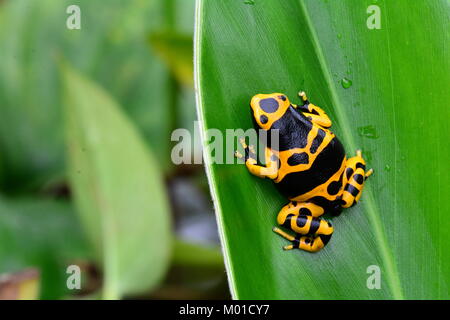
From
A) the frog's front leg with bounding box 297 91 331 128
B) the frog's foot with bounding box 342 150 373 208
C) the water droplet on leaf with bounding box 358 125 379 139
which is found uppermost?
the frog's front leg with bounding box 297 91 331 128

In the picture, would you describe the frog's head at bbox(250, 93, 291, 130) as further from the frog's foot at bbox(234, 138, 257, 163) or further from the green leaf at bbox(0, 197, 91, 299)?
the green leaf at bbox(0, 197, 91, 299)

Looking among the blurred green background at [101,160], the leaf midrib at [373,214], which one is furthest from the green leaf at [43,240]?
the leaf midrib at [373,214]

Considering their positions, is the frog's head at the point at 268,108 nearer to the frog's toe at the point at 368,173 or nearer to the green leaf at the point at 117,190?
the frog's toe at the point at 368,173

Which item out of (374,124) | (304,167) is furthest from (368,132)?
(304,167)

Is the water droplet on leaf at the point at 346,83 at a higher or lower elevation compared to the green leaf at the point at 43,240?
higher

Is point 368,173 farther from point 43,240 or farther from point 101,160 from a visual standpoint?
point 43,240

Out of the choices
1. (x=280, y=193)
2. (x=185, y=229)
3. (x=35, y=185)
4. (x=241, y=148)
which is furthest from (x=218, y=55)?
(x=35, y=185)

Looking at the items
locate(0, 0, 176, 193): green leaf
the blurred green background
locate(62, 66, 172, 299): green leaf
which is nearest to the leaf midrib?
the blurred green background

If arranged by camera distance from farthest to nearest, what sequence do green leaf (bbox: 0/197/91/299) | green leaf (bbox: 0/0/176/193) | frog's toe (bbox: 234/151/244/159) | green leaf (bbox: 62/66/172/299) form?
1. green leaf (bbox: 0/0/176/193)
2. green leaf (bbox: 0/197/91/299)
3. green leaf (bbox: 62/66/172/299)
4. frog's toe (bbox: 234/151/244/159)

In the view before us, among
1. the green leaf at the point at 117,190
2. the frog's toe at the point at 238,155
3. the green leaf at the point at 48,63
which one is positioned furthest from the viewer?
the green leaf at the point at 48,63
